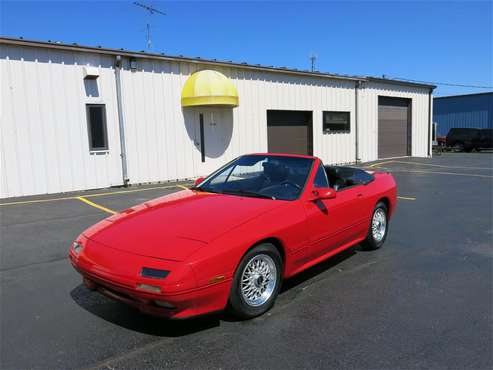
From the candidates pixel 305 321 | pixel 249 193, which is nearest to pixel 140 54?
pixel 249 193

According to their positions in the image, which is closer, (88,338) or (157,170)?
(88,338)

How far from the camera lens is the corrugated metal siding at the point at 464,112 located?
40.5 meters

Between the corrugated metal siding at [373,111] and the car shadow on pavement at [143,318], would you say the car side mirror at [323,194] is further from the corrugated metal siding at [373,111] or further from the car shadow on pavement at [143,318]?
the corrugated metal siding at [373,111]

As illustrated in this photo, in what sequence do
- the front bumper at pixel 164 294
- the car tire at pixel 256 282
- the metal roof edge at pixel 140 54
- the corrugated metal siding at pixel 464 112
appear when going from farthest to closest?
the corrugated metal siding at pixel 464 112, the metal roof edge at pixel 140 54, the car tire at pixel 256 282, the front bumper at pixel 164 294

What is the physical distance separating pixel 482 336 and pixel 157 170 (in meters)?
11.2

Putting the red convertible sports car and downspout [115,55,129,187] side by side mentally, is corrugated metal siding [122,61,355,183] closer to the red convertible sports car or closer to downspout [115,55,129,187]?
downspout [115,55,129,187]

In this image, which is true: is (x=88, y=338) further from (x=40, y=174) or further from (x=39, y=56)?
(x=39, y=56)

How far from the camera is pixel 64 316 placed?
3.73 meters

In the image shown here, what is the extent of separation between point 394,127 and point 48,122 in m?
18.1

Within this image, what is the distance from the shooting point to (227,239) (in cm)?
336

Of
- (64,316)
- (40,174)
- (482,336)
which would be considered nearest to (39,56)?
(40,174)

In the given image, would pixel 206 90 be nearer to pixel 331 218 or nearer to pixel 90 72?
pixel 90 72

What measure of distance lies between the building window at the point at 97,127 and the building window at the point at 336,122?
34.0ft

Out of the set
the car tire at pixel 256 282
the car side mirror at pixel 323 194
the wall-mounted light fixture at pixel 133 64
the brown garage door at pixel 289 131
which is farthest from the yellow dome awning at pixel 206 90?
the car tire at pixel 256 282
